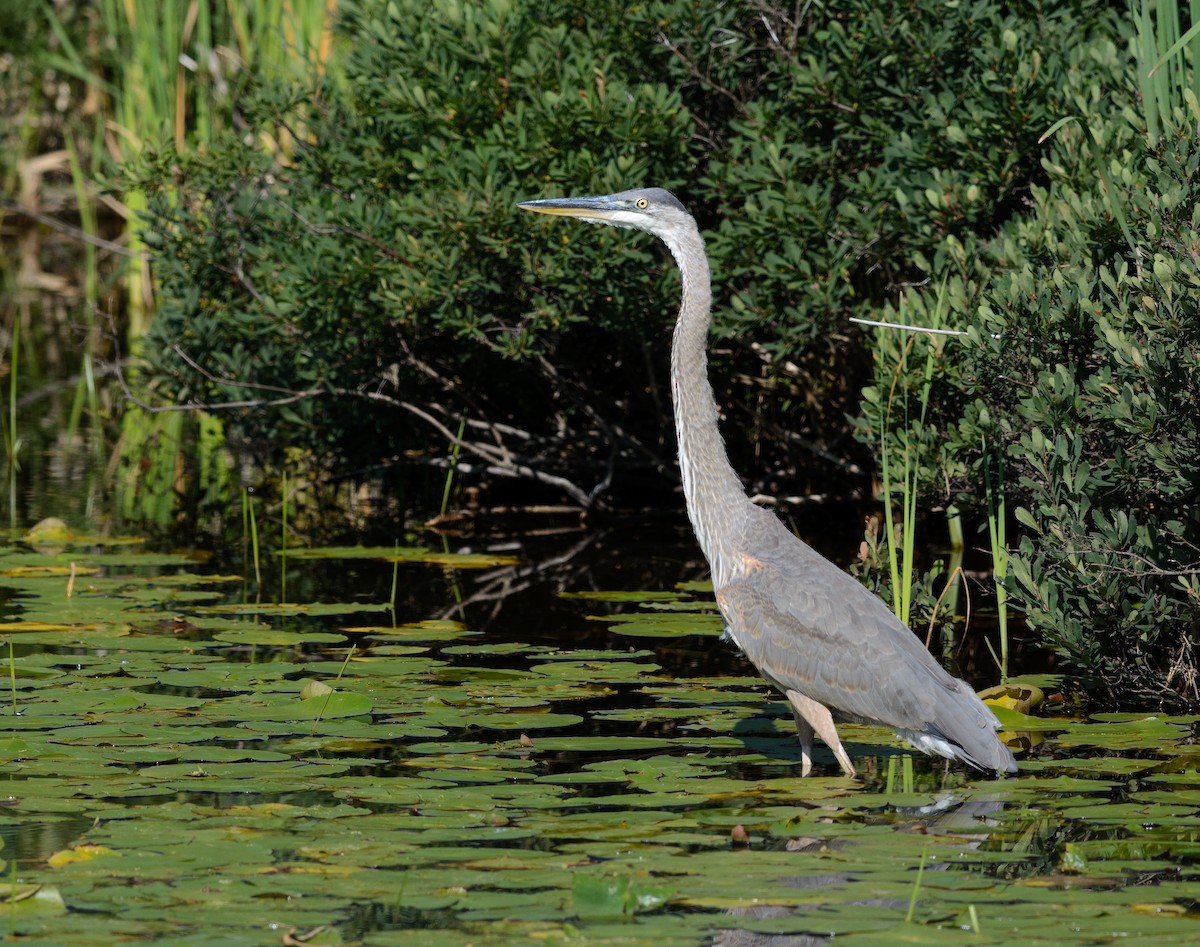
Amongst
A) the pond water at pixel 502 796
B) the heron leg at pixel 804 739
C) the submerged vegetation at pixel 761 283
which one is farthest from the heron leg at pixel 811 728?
the submerged vegetation at pixel 761 283

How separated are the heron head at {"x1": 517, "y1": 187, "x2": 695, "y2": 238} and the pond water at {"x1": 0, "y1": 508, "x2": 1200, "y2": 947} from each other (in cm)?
190

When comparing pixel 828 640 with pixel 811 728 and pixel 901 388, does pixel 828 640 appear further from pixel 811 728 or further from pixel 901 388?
pixel 901 388

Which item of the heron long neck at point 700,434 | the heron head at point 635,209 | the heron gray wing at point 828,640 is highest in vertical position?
the heron head at point 635,209

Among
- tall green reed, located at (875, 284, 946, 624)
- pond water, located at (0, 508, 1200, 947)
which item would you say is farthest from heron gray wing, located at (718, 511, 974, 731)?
tall green reed, located at (875, 284, 946, 624)

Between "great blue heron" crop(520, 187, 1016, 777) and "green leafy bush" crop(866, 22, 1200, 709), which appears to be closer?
"great blue heron" crop(520, 187, 1016, 777)

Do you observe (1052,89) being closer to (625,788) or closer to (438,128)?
(438,128)

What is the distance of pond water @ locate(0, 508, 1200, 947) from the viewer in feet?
13.8

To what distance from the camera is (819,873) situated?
14.7 ft

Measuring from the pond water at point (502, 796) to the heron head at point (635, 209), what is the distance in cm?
190

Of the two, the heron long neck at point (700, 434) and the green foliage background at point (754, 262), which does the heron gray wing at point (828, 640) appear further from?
the green foliage background at point (754, 262)

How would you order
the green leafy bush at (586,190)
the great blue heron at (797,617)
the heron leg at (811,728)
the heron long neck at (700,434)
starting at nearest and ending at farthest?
the great blue heron at (797,617)
the heron leg at (811,728)
the heron long neck at (700,434)
the green leafy bush at (586,190)

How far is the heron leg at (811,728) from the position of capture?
5738 millimetres

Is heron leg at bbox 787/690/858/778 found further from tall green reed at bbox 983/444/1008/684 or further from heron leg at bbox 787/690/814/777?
tall green reed at bbox 983/444/1008/684

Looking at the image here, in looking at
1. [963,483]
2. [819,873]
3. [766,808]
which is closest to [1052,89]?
[963,483]
